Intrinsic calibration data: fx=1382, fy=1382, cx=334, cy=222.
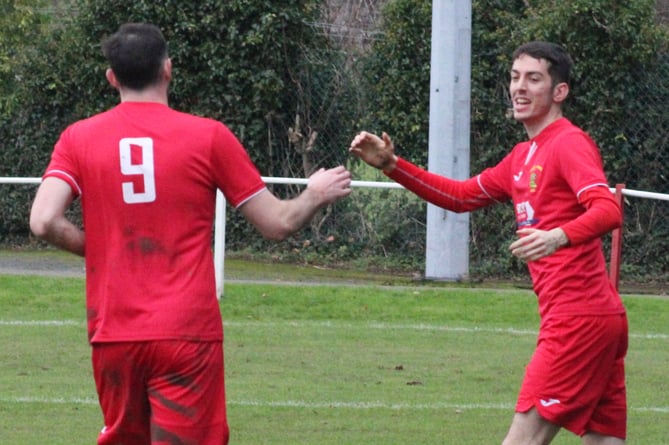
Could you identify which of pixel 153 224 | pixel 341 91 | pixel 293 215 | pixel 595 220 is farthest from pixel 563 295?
pixel 341 91

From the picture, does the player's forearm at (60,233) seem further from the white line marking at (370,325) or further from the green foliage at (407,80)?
the green foliage at (407,80)

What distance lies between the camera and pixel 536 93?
6.26m

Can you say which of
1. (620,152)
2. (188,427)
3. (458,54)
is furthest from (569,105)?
(188,427)

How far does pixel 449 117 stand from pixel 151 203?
10661 mm

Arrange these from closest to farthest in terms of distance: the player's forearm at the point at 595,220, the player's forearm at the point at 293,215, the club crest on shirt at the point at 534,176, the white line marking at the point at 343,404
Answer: the player's forearm at the point at 293,215, the player's forearm at the point at 595,220, the club crest on shirt at the point at 534,176, the white line marking at the point at 343,404

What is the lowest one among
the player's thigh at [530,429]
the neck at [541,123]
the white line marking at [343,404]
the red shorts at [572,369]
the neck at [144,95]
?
the white line marking at [343,404]

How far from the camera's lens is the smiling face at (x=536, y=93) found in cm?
625

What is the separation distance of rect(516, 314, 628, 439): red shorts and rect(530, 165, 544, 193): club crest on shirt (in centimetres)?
59

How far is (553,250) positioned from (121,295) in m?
1.77

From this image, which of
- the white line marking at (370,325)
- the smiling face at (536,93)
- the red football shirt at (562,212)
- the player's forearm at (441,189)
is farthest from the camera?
the white line marking at (370,325)

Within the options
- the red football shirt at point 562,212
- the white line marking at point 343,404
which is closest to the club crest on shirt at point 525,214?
the red football shirt at point 562,212

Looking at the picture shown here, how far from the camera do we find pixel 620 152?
16.5 m

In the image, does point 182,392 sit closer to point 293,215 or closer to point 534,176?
point 293,215

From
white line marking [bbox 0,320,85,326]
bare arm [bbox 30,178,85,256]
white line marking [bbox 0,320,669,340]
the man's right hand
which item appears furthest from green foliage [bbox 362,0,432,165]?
bare arm [bbox 30,178,85,256]
